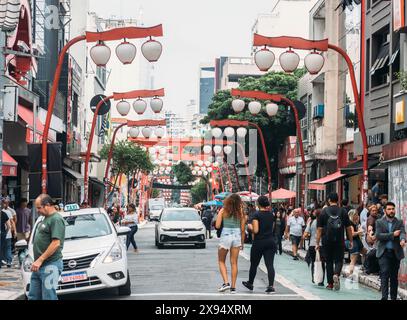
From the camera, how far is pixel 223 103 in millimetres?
68375

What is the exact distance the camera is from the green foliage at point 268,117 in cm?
6166

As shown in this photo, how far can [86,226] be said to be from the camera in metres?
16.9

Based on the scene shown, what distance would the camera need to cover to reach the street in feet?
52.0

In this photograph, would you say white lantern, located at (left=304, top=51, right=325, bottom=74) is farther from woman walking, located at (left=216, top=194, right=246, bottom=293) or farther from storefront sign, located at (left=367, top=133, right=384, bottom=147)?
storefront sign, located at (left=367, top=133, right=384, bottom=147)

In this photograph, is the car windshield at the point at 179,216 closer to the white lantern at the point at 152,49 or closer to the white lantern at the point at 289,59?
the white lantern at the point at 289,59

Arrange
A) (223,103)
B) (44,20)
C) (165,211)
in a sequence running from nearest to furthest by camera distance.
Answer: (165,211) → (44,20) → (223,103)

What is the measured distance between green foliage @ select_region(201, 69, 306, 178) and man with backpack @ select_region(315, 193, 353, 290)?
43.0m

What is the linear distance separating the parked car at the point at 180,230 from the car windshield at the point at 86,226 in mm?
16004

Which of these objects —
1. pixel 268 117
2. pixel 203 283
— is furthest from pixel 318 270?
pixel 268 117

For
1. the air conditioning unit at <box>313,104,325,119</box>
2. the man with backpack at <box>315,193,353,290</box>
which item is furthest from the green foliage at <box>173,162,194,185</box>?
the man with backpack at <box>315,193,353,290</box>

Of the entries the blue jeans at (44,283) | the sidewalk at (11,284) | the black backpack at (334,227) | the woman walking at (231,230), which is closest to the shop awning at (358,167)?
the sidewalk at (11,284)

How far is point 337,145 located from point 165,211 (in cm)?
1150
